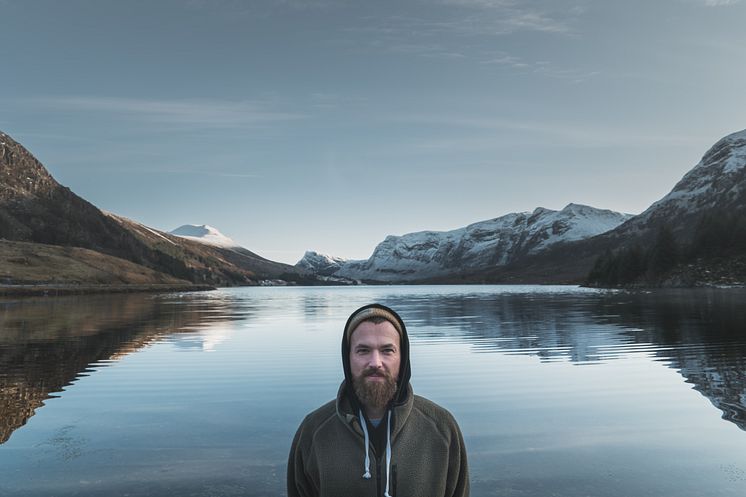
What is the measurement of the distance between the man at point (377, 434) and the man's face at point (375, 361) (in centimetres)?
1

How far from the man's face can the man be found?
0.4 inches

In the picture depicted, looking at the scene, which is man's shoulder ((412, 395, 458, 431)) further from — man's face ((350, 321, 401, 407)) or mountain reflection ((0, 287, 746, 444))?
mountain reflection ((0, 287, 746, 444))

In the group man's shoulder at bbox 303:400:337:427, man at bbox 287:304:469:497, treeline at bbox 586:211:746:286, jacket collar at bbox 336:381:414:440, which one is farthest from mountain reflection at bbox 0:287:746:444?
treeline at bbox 586:211:746:286

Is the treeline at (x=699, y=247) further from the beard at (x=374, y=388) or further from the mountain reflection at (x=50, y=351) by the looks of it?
the beard at (x=374, y=388)

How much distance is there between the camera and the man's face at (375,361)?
19.2ft

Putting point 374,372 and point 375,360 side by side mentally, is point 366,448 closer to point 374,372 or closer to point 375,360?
point 374,372

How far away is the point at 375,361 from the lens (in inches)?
229

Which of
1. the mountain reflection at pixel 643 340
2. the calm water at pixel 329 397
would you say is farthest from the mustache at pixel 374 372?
the mountain reflection at pixel 643 340

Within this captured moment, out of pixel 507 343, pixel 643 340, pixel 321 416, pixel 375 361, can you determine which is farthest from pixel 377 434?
pixel 643 340

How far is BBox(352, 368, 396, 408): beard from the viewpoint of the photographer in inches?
231

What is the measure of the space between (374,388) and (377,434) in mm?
537

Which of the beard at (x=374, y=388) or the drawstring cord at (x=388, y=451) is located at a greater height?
the beard at (x=374, y=388)

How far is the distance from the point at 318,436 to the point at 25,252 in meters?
224

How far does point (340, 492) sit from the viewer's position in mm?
5828
